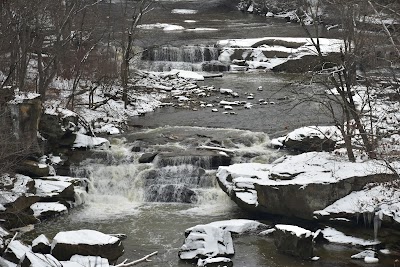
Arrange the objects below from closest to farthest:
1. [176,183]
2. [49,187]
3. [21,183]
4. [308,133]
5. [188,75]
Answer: [21,183] < [49,187] < [176,183] < [308,133] < [188,75]

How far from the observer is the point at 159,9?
55188 millimetres

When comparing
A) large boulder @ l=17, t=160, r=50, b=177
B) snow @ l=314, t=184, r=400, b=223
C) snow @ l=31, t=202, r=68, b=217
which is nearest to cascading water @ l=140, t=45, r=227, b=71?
large boulder @ l=17, t=160, r=50, b=177

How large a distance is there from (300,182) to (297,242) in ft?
8.04

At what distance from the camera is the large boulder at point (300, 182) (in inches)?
683

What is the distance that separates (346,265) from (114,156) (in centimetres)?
984

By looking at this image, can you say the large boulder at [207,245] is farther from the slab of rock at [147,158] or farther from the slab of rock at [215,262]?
the slab of rock at [147,158]

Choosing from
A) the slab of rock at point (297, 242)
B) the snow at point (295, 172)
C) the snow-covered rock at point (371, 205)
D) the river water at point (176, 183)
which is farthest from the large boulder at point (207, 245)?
the snow-covered rock at point (371, 205)

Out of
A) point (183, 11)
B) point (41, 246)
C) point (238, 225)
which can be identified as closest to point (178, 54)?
point (183, 11)

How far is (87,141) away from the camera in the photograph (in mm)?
23359

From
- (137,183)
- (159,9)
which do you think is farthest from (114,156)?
(159,9)

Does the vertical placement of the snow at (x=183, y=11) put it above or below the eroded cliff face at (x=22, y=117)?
above

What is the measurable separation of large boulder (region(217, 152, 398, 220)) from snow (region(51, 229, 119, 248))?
5242mm

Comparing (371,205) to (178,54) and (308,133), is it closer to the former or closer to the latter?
(308,133)

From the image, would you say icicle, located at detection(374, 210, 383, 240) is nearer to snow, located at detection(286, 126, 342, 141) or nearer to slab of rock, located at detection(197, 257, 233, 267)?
slab of rock, located at detection(197, 257, 233, 267)
